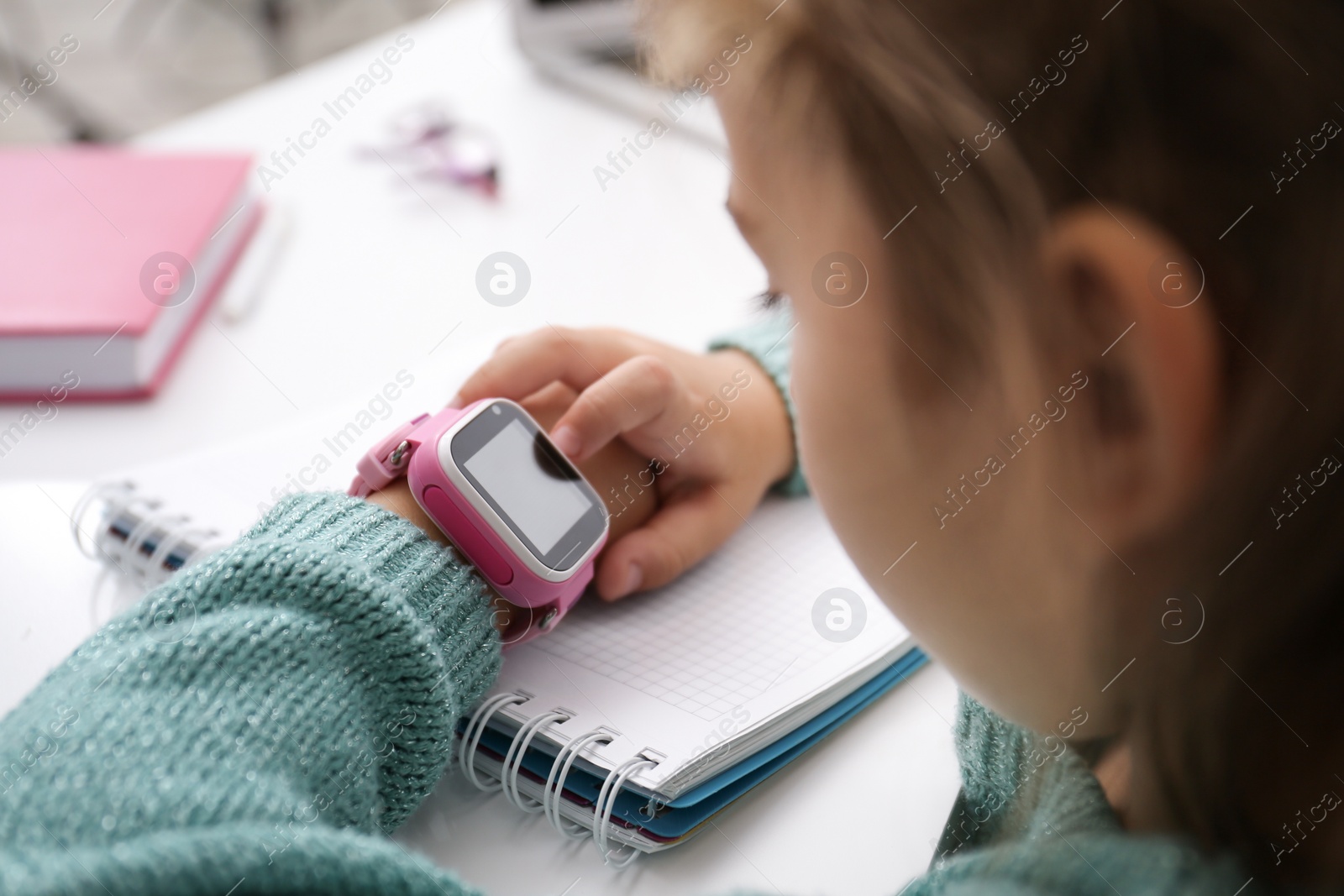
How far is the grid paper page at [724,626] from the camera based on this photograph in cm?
55

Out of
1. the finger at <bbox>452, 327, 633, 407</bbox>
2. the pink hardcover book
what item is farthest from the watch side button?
the pink hardcover book

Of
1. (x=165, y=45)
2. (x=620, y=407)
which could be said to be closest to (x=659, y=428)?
(x=620, y=407)

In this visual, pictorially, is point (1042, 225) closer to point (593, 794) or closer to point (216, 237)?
point (593, 794)

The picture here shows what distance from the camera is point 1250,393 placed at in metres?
0.32

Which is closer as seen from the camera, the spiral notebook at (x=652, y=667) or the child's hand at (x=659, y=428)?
the spiral notebook at (x=652, y=667)

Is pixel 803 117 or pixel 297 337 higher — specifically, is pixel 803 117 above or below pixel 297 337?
above

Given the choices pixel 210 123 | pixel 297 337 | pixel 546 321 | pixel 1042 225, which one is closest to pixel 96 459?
pixel 297 337

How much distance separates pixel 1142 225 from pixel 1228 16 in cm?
6

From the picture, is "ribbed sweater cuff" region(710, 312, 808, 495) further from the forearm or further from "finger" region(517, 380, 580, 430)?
the forearm

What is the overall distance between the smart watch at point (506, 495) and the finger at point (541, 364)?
0.04 metres

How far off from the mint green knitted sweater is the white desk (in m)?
0.03

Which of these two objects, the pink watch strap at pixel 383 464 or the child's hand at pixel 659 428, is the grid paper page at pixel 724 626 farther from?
the pink watch strap at pixel 383 464

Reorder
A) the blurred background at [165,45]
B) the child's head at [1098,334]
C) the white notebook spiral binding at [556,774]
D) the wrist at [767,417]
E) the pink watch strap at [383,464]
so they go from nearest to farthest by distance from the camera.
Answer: the child's head at [1098,334] < the white notebook spiral binding at [556,774] < the pink watch strap at [383,464] < the wrist at [767,417] < the blurred background at [165,45]

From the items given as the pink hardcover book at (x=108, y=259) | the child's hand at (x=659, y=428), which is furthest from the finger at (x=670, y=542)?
the pink hardcover book at (x=108, y=259)
